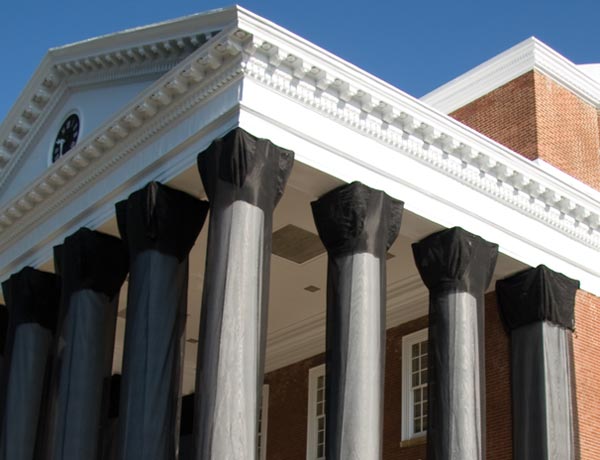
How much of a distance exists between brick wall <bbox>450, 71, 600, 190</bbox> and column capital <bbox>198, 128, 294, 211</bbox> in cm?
900

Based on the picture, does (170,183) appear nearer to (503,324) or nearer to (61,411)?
(61,411)

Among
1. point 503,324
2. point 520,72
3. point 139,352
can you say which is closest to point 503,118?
point 520,72

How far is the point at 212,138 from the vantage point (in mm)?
17391

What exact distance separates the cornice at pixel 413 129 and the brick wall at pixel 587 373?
147 centimetres

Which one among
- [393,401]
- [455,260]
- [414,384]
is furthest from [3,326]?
[455,260]

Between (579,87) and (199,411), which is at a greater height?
(579,87)

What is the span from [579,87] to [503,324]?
305 inches

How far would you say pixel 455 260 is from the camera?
62.5ft

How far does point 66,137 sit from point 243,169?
7.21 meters

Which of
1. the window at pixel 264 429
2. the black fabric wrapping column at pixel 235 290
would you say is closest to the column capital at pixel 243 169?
the black fabric wrapping column at pixel 235 290

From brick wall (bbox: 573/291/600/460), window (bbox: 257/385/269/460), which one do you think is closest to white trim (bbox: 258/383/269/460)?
window (bbox: 257/385/269/460)

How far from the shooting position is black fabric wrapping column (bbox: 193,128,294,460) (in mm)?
14797

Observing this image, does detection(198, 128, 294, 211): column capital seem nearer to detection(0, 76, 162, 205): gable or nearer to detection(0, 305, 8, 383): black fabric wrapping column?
detection(0, 76, 162, 205): gable

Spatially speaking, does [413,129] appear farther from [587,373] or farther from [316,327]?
[316,327]
